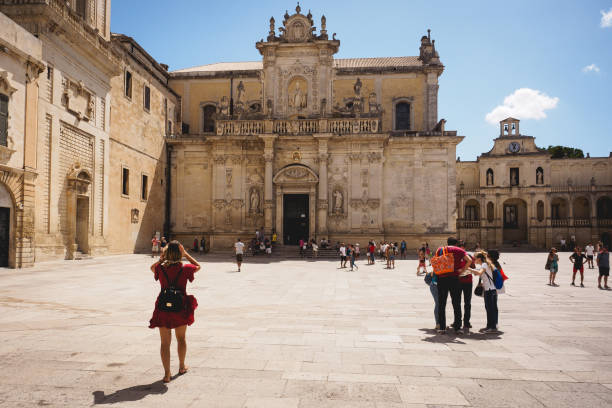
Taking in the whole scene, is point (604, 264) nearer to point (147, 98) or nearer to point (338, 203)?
point (338, 203)

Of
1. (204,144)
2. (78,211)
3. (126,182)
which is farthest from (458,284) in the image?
(204,144)

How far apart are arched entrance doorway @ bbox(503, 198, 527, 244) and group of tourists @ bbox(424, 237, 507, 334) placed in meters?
46.7

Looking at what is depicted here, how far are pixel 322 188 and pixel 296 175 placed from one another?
2309mm

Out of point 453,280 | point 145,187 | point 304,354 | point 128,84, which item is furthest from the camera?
point 145,187

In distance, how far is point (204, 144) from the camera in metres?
32.6

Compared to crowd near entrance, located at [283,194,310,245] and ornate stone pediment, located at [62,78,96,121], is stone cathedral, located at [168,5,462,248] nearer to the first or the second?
crowd near entrance, located at [283,194,310,245]

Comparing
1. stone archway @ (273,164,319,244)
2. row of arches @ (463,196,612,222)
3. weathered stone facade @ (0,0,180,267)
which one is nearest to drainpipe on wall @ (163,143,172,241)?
weathered stone facade @ (0,0,180,267)

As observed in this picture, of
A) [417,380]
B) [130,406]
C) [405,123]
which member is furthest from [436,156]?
[130,406]

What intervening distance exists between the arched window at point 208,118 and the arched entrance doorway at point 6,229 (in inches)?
921

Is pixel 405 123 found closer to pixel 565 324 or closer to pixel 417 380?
pixel 565 324

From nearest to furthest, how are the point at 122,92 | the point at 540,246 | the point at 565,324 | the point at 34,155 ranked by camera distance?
the point at 565,324 < the point at 34,155 < the point at 122,92 < the point at 540,246

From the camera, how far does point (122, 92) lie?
85.9 ft

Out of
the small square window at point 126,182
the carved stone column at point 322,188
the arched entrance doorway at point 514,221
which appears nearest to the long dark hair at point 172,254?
the small square window at point 126,182

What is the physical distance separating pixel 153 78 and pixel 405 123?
22496 millimetres
